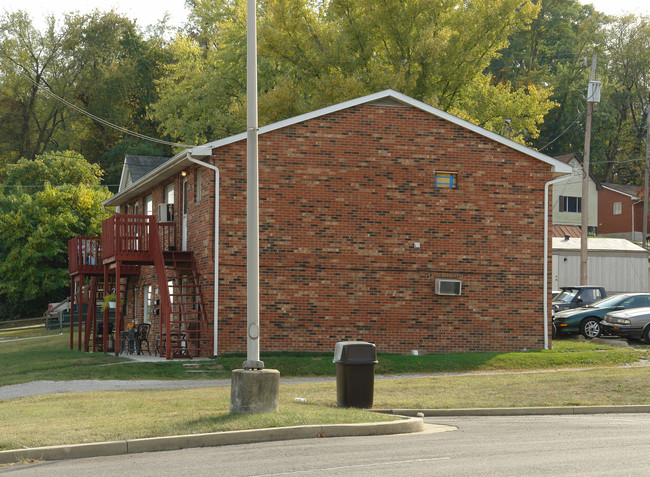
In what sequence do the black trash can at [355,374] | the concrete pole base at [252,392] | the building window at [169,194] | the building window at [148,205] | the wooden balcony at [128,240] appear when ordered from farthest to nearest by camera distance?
1. the building window at [148,205]
2. the building window at [169,194]
3. the wooden balcony at [128,240]
4. the black trash can at [355,374]
5. the concrete pole base at [252,392]

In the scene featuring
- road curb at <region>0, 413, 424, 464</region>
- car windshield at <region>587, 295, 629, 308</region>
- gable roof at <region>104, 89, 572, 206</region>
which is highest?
gable roof at <region>104, 89, 572, 206</region>

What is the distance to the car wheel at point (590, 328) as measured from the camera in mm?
30141

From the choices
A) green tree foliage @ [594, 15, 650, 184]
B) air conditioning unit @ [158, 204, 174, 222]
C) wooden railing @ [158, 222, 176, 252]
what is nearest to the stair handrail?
wooden railing @ [158, 222, 176, 252]

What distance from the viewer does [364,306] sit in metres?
25.9

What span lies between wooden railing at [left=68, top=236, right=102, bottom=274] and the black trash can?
60.4 ft

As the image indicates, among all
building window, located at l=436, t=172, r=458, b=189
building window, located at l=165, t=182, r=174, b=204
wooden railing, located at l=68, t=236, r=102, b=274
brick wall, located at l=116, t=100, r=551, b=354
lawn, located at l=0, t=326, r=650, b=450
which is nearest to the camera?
lawn, located at l=0, t=326, r=650, b=450

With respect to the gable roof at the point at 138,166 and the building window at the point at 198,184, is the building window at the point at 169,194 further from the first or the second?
the gable roof at the point at 138,166

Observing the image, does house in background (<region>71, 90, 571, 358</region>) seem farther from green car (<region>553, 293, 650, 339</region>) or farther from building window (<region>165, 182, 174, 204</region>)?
green car (<region>553, 293, 650, 339</region>)

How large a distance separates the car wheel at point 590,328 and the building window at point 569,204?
1420 inches

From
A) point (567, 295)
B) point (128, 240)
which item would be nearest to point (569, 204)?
point (567, 295)

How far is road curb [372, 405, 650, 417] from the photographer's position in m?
15.4

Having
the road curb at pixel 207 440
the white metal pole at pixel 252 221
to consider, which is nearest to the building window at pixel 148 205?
the white metal pole at pixel 252 221

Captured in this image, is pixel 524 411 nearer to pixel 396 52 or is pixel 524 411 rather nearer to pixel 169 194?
pixel 169 194

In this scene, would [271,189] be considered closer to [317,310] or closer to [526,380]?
[317,310]
